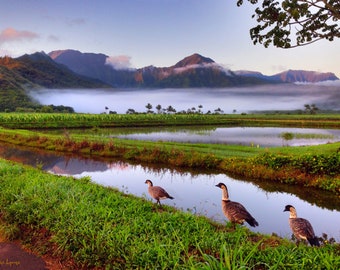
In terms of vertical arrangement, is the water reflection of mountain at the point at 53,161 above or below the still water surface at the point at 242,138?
above

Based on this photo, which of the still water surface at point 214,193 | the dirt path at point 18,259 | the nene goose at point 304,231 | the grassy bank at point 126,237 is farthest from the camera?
the still water surface at point 214,193

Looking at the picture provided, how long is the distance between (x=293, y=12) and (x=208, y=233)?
7.73 m

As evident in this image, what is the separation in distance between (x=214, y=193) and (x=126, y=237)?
8833 millimetres

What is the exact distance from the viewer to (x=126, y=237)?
579 cm

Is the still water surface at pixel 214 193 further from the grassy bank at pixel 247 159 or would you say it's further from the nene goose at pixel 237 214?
the nene goose at pixel 237 214

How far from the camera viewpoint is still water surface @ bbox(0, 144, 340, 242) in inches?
430

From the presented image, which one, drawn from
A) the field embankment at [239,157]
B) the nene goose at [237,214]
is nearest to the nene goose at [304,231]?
the nene goose at [237,214]

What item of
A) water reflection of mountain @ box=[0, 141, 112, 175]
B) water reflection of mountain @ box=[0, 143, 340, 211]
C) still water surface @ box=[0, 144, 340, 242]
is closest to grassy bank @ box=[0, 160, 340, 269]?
still water surface @ box=[0, 144, 340, 242]

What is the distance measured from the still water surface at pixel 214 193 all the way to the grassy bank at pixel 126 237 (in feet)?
10.5

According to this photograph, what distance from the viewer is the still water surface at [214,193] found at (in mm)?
10922

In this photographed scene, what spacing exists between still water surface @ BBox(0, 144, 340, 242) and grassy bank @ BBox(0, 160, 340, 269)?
319 cm

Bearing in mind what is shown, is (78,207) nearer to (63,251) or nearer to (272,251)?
(63,251)

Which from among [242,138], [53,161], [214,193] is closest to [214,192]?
[214,193]

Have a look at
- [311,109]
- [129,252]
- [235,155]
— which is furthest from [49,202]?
[311,109]
